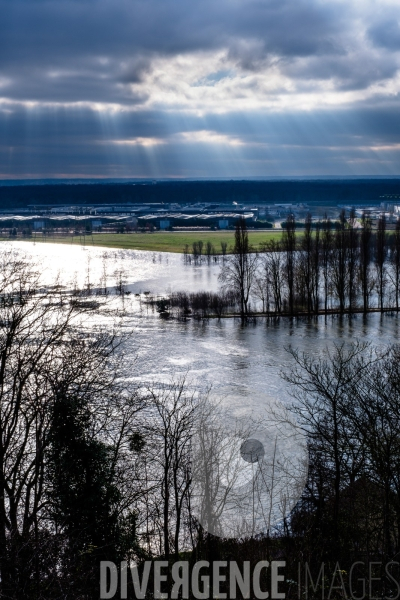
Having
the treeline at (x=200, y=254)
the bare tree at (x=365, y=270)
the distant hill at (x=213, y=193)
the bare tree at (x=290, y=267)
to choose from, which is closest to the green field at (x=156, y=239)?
the treeline at (x=200, y=254)

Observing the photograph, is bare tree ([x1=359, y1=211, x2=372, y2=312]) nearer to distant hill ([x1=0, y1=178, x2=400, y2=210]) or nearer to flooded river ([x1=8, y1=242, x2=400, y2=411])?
flooded river ([x1=8, y1=242, x2=400, y2=411])

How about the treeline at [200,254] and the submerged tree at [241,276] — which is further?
the treeline at [200,254]

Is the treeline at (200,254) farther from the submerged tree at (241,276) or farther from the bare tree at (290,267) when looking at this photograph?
the submerged tree at (241,276)

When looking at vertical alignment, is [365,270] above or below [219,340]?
above

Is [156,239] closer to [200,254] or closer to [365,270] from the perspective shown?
[200,254]

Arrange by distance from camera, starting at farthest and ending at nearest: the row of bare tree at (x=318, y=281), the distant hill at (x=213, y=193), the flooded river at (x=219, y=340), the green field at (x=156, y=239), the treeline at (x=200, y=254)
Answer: the distant hill at (x=213, y=193), the green field at (x=156, y=239), the treeline at (x=200, y=254), the row of bare tree at (x=318, y=281), the flooded river at (x=219, y=340)

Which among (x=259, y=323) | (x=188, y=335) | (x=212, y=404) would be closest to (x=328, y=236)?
(x=259, y=323)

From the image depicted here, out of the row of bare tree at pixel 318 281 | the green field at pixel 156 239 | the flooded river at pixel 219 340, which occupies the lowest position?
the flooded river at pixel 219 340

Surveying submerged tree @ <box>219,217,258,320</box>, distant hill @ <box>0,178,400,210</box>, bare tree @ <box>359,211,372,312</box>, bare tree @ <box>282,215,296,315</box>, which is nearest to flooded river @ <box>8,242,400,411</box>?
submerged tree @ <box>219,217,258,320</box>

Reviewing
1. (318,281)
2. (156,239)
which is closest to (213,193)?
(156,239)

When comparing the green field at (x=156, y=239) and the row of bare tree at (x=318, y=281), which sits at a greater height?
the green field at (x=156, y=239)
